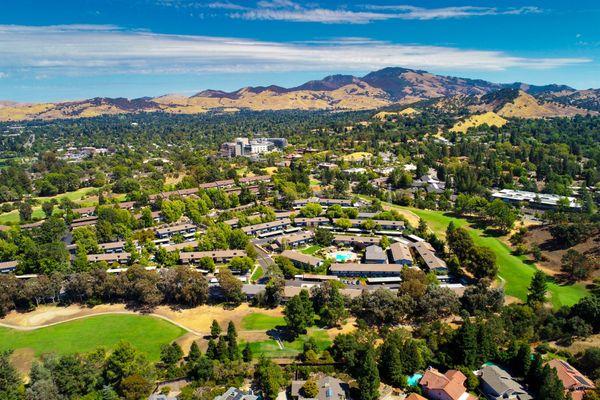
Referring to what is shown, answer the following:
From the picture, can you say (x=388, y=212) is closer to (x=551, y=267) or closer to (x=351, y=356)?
(x=551, y=267)

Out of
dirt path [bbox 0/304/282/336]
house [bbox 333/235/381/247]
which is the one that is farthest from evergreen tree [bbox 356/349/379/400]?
house [bbox 333/235/381/247]

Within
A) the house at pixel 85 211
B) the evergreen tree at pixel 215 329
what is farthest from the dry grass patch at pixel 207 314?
the house at pixel 85 211

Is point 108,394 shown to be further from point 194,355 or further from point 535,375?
point 535,375

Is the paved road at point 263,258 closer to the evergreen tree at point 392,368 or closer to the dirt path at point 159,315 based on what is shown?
the dirt path at point 159,315

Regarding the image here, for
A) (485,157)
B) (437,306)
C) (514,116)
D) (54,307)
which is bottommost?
(54,307)

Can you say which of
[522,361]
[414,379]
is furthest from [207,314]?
[522,361]

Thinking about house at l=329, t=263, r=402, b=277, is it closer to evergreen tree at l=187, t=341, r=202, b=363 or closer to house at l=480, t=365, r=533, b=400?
house at l=480, t=365, r=533, b=400

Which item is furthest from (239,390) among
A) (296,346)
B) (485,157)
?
(485,157)
